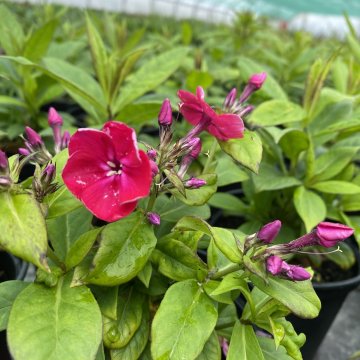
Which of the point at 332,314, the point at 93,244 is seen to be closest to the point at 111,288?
the point at 93,244

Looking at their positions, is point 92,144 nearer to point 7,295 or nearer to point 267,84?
point 7,295

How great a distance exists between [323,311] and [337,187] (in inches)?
15.4

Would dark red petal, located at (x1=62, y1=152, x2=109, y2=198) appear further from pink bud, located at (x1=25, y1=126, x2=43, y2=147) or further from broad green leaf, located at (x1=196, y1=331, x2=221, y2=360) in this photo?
broad green leaf, located at (x1=196, y1=331, x2=221, y2=360)

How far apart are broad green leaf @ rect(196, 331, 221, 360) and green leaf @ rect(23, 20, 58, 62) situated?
127 cm

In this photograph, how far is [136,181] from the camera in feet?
2.43

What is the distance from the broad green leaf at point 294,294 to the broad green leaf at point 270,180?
0.51 metres

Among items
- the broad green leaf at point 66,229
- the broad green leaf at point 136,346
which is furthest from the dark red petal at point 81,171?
the broad green leaf at point 136,346

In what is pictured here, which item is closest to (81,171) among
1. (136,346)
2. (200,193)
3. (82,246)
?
(82,246)

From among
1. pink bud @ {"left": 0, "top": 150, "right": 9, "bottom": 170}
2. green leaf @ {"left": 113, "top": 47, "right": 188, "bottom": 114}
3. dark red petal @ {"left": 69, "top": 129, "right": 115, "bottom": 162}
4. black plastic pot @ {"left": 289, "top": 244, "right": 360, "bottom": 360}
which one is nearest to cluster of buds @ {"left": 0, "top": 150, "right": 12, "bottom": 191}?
pink bud @ {"left": 0, "top": 150, "right": 9, "bottom": 170}

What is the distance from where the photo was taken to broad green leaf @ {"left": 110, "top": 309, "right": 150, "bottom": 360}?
896mm

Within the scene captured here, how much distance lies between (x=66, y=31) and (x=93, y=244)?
2.15 m

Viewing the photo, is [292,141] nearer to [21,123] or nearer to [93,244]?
[93,244]

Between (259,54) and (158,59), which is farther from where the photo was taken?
(259,54)

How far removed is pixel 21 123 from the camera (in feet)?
5.82
